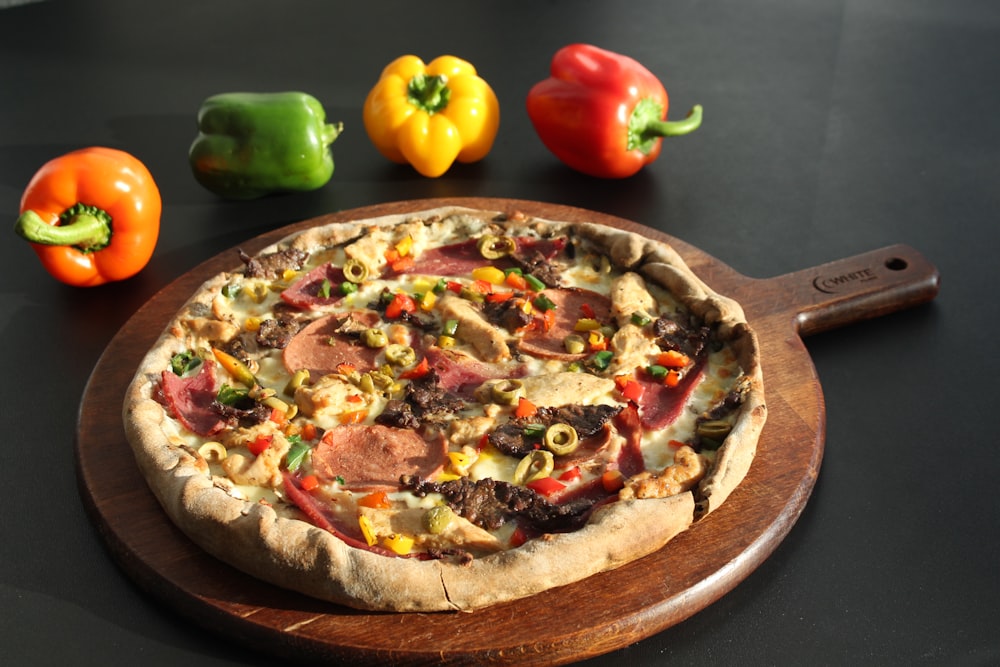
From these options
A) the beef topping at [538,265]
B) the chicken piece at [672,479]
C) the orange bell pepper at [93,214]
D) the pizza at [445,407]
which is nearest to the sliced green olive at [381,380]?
the pizza at [445,407]

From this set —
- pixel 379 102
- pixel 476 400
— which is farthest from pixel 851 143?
pixel 476 400

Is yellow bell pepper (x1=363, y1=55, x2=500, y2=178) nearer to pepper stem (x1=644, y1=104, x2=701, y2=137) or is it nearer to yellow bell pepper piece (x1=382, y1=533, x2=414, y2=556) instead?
pepper stem (x1=644, y1=104, x2=701, y2=137)

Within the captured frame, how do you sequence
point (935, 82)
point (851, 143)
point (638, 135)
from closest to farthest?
point (638, 135) < point (851, 143) < point (935, 82)

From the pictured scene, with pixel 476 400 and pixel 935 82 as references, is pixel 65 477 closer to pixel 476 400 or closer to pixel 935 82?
pixel 476 400

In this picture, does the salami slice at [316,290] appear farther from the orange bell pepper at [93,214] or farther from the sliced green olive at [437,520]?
the sliced green olive at [437,520]

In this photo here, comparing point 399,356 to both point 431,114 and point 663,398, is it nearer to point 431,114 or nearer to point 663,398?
point 663,398
